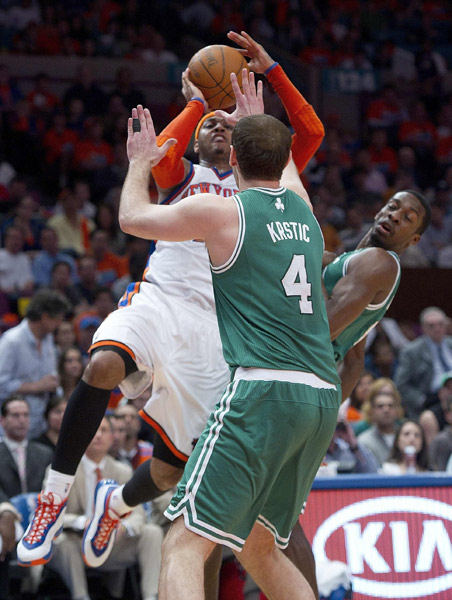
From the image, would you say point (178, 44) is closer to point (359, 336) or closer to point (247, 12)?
point (247, 12)

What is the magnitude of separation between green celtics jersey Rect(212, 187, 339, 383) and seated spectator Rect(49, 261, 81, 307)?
21.4 ft

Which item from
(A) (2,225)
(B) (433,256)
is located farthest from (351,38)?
(A) (2,225)

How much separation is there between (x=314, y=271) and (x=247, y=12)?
1387cm

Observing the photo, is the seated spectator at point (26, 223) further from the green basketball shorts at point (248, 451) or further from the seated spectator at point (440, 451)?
the green basketball shorts at point (248, 451)

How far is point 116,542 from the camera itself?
707 centimetres

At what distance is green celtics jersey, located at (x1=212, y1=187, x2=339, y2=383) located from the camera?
3887mm

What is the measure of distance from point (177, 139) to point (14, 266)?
21.0ft

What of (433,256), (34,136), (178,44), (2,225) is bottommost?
(433,256)

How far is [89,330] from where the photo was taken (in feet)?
30.6

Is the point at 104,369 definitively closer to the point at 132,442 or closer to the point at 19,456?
the point at 19,456

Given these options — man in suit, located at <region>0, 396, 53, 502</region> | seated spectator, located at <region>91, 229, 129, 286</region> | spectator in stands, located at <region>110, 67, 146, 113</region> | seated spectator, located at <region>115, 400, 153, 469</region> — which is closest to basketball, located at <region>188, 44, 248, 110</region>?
man in suit, located at <region>0, 396, 53, 502</region>

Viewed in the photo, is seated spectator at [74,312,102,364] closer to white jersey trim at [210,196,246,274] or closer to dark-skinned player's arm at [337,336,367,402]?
dark-skinned player's arm at [337,336,367,402]

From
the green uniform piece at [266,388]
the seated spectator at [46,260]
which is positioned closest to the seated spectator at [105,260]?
the seated spectator at [46,260]

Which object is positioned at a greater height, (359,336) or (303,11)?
(303,11)
